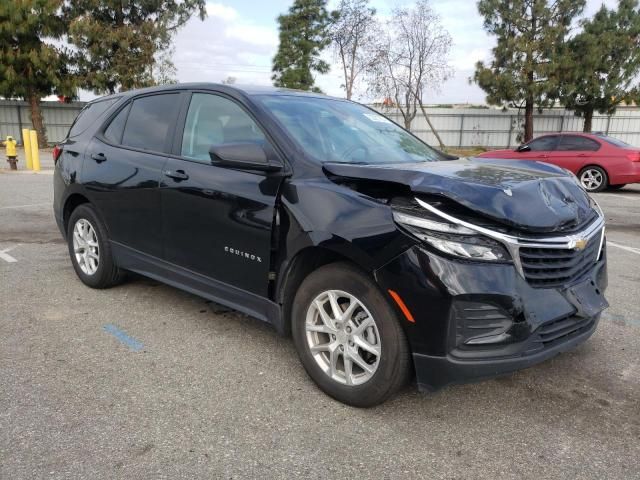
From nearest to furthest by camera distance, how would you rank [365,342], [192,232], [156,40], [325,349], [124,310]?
1. [365,342]
2. [325,349]
3. [192,232]
4. [124,310]
5. [156,40]

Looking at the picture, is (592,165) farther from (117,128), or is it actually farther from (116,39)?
(116,39)

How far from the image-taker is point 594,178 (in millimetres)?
13016

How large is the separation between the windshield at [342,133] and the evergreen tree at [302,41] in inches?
A: 1095

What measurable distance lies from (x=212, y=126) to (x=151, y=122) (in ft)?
2.45

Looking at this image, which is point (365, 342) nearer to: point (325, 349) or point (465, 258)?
point (325, 349)

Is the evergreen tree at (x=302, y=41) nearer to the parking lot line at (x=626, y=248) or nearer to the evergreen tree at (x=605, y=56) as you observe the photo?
the evergreen tree at (x=605, y=56)

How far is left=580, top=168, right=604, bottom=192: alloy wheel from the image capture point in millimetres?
12953

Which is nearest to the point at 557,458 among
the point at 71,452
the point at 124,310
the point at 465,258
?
the point at 465,258

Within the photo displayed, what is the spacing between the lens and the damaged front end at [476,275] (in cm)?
247

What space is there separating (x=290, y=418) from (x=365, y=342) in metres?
0.56

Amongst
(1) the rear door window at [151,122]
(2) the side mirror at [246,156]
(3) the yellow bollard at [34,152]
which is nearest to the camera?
(2) the side mirror at [246,156]

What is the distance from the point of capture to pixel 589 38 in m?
24.9

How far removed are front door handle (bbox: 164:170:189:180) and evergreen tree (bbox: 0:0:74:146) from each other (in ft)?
78.7

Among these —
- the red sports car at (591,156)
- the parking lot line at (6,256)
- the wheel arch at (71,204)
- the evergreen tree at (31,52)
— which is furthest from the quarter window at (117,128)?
the evergreen tree at (31,52)
